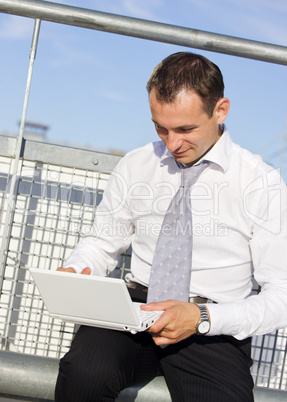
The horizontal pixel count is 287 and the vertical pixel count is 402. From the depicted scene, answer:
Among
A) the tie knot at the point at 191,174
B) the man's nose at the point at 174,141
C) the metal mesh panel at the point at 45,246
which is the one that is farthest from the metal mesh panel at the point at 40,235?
the man's nose at the point at 174,141

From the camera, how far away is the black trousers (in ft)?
5.57

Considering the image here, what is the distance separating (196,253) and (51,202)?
820 millimetres

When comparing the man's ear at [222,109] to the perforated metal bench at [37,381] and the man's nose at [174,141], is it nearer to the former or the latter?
the man's nose at [174,141]

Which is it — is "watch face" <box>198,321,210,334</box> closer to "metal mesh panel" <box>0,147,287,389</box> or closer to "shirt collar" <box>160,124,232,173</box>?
"shirt collar" <box>160,124,232,173</box>

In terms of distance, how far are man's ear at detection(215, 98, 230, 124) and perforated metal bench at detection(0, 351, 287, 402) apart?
1.03 metres

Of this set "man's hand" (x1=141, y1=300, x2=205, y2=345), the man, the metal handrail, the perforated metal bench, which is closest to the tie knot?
the man

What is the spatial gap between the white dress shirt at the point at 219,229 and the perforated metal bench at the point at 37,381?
0.37 metres

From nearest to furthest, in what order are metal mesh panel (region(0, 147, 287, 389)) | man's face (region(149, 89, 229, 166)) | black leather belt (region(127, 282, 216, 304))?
man's face (region(149, 89, 229, 166)) < black leather belt (region(127, 282, 216, 304)) < metal mesh panel (region(0, 147, 287, 389))

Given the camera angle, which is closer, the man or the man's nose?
the man

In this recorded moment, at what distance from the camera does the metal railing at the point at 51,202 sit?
2.36 m

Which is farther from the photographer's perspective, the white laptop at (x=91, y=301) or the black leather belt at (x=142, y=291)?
the black leather belt at (x=142, y=291)

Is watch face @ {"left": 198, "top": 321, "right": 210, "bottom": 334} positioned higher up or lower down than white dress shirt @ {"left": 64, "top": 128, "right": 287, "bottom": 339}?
lower down

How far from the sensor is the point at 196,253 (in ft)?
6.62

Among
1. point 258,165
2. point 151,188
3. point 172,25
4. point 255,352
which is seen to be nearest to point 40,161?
point 151,188
